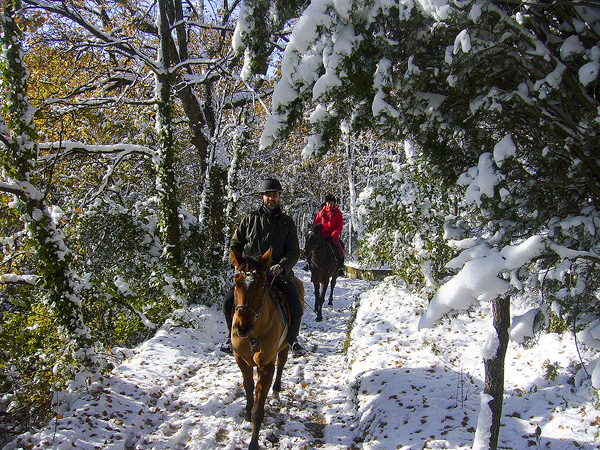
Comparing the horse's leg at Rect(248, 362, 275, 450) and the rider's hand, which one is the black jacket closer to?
the rider's hand

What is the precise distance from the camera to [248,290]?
4090 mm

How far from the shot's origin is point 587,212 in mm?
2527

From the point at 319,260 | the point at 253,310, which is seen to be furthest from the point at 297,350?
the point at 253,310

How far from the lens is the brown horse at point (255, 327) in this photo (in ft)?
13.2

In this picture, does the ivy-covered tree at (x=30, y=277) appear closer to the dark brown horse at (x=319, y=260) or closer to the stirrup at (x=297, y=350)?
the stirrup at (x=297, y=350)

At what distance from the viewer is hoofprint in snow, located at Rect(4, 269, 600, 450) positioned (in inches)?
162

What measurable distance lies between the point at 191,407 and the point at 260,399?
1.48m

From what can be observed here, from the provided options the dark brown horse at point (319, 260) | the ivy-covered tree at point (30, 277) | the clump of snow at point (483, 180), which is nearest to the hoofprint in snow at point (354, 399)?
the ivy-covered tree at point (30, 277)

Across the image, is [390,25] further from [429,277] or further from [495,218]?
[429,277]

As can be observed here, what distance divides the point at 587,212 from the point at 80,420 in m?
5.47

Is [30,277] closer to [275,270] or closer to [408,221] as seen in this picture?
[275,270]

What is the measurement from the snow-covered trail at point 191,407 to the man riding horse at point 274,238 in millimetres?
1116

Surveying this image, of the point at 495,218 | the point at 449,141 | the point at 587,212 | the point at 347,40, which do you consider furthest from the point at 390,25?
the point at 587,212

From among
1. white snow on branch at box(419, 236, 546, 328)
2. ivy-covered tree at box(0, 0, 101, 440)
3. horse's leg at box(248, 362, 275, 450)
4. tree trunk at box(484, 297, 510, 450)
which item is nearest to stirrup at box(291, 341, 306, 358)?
horse's leg at box(248, 362, 275, 450)
